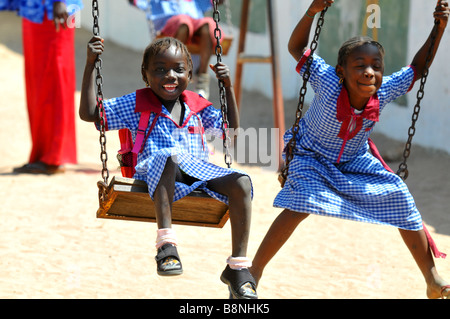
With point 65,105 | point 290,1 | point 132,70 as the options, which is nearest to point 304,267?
point 65,105

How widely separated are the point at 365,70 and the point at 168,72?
96cm

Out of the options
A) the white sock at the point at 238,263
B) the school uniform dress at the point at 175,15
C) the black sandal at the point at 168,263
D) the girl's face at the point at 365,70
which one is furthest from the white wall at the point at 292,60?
the black sandal at the point at 168,263

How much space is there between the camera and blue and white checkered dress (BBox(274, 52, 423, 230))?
3.78m

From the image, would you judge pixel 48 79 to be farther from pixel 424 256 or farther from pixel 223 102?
pixel 424 256

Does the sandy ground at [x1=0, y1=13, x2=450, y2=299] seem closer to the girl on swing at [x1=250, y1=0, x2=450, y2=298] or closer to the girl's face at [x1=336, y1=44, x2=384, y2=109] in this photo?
the girl on swing at [x1=250, y1=0, x2=450, y2=298]

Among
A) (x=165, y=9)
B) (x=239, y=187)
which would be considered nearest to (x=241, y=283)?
(x=239, y=187)

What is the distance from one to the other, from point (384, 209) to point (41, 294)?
1986 millimetres

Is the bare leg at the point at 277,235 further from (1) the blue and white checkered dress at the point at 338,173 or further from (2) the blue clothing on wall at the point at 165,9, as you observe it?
(2) the blue clothing on wall at the point at 165,9

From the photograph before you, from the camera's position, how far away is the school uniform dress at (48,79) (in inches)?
261

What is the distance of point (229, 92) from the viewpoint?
3.81 metres

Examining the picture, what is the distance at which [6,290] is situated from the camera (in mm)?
4371

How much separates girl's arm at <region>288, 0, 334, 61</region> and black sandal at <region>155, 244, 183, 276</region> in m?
1.24

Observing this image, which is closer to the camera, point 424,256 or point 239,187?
point 239,187
